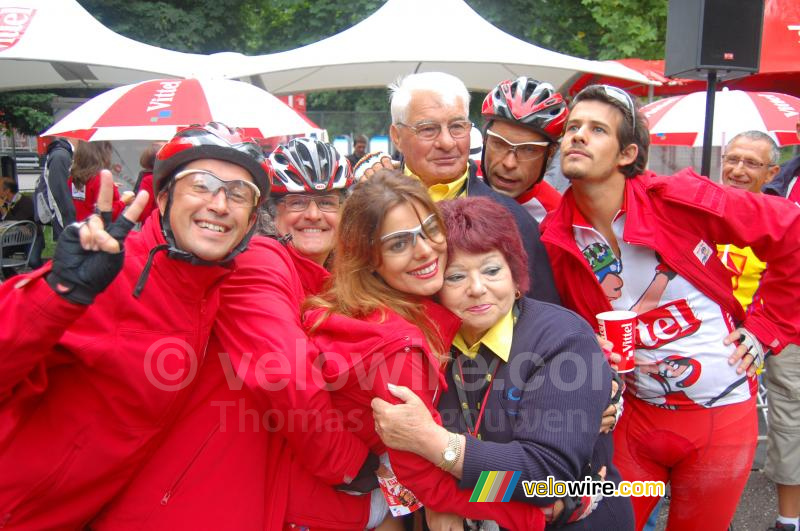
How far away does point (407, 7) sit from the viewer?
9.81 metres

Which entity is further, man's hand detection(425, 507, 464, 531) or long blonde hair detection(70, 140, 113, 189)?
long blonde hair detection(70, 140, 113, 189)

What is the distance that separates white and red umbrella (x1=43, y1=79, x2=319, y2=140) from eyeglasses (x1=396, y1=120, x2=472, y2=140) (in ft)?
11.3

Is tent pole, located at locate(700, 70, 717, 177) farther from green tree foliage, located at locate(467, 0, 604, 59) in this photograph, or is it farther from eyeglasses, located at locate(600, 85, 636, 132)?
green tree foliage, located at locate(467, 0, 604, 59)

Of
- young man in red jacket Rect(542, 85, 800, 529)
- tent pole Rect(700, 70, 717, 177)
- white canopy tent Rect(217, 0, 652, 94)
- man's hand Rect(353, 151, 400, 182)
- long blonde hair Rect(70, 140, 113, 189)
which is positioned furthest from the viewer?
white canopy tent Rect(217, 0, 652, 94)

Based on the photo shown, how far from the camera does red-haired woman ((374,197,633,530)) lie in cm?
216

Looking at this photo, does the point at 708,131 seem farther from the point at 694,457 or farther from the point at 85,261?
the point at 85,261

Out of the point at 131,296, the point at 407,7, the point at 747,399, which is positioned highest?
the point at 407,7

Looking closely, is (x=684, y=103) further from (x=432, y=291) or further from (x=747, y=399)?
(x=432, y=291)

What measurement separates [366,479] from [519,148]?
1938mm

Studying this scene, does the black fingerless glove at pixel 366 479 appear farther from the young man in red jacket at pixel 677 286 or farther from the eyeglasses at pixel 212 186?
the young man in red jacket at pixel 677 286

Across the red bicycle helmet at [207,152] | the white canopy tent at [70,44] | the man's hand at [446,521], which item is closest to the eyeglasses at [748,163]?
the man's hand at [446,521]

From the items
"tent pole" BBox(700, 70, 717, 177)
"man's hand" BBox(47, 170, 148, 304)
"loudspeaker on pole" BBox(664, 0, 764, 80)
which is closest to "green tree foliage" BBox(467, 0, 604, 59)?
"loudspeaker on pole" BBox(664, 0, 764, 80)

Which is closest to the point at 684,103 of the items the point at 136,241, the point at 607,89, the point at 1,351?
the point at 607,89

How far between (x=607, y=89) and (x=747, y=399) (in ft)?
5.17
